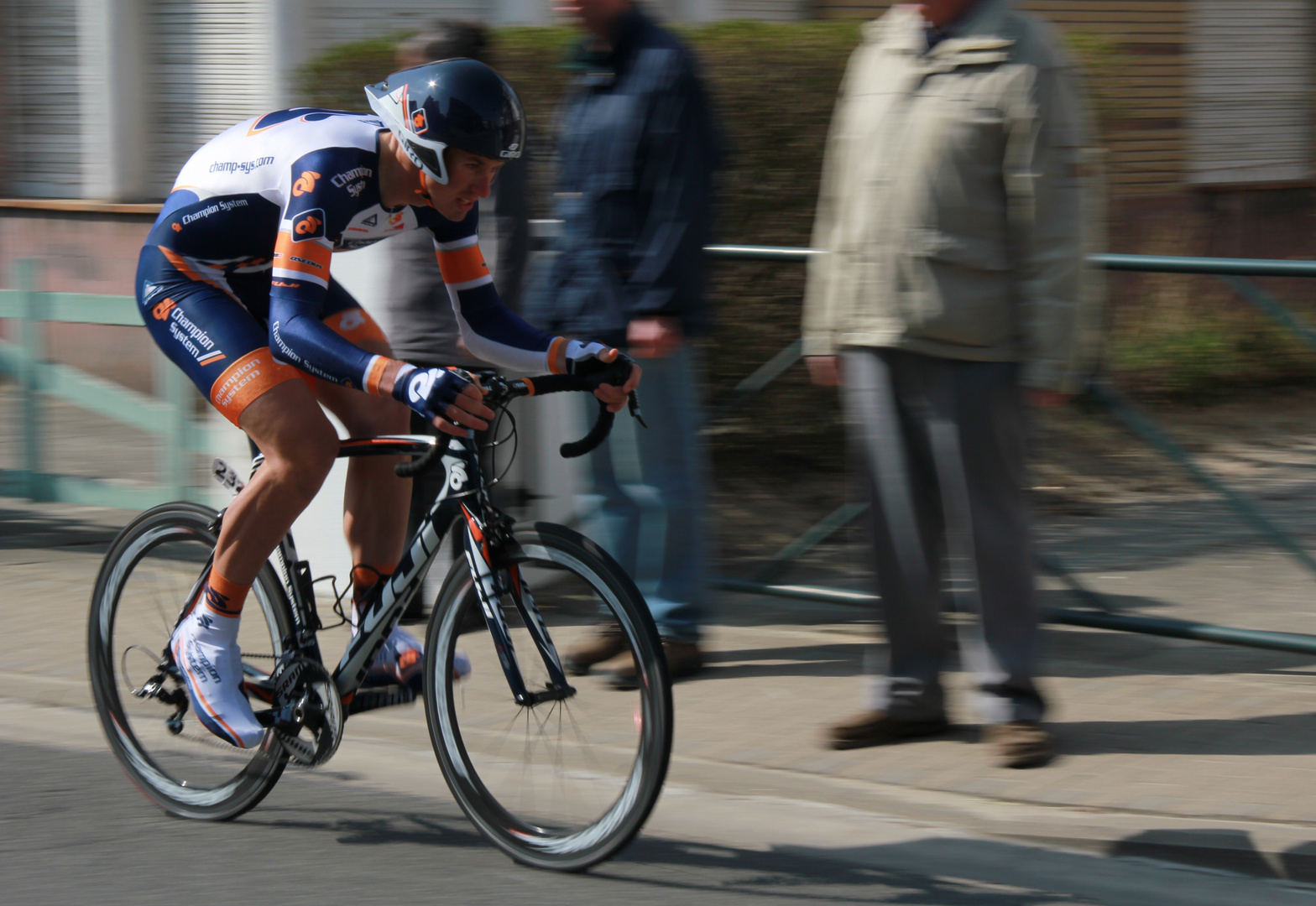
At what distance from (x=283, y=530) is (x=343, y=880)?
876mm

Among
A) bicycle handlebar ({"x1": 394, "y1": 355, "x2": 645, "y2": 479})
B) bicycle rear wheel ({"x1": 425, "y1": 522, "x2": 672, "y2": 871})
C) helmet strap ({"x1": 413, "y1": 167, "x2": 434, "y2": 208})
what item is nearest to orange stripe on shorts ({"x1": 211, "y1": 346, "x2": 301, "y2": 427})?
bicycle handlebar ({"x1": 394, "y1": 355, "x2": 645, "y2": 479})

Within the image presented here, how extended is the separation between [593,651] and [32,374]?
5.54 meters

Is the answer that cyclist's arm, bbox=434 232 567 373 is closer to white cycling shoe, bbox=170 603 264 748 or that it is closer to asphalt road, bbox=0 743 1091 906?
white cycling shoe, bbox=170 603 264 748

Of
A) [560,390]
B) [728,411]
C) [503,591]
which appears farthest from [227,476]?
[728,411]

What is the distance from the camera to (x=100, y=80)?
12.0 metres

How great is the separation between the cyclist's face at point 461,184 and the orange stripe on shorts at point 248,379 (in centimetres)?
55

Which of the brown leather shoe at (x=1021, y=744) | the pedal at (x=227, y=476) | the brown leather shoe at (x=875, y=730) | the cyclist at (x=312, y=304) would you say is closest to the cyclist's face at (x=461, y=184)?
the cyclist at (x=312, y=304)

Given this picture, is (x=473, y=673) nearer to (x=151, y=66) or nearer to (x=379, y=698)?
(x=379, y=698)

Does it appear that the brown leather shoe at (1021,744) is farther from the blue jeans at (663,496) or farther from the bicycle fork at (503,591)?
the bicycle fork at (503,591)

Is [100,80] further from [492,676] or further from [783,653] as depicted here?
[492,676]

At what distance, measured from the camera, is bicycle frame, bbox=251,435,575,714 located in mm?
Result: 3766

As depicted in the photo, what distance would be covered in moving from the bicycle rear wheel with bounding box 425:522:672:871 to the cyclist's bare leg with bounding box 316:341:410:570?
349 millimetres

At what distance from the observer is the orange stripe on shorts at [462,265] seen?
13.6ft

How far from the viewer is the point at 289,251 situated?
3713 millimetres
